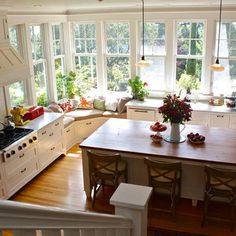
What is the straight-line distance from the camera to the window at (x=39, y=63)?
21.4 ft

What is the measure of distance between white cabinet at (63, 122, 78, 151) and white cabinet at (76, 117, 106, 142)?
0.38 ft

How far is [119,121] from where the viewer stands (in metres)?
5.42

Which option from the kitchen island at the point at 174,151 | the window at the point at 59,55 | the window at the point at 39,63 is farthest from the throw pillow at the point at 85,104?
the kitchen island at the point at 174,151

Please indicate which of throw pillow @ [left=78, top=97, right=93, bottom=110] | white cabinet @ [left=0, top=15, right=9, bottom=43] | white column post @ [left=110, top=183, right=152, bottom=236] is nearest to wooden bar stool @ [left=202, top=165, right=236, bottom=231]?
white column post @ [left=110, top=183, right=152, bottom=236]

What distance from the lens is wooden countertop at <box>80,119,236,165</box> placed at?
402 centimetres

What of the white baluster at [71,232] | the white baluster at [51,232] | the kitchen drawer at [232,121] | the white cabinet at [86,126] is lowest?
the white cabinet at [86,126]

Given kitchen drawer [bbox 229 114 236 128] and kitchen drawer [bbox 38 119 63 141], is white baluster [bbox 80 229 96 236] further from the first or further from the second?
kitchen drawer [bbox 229 114 236 128]

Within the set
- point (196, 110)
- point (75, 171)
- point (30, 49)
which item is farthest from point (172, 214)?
point (30, 49)

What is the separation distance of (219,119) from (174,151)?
2580mm

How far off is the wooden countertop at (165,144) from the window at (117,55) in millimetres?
2704

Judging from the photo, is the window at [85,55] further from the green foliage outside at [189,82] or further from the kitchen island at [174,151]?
the kitchen island at [174,151]

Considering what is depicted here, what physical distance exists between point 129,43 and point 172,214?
443 cm

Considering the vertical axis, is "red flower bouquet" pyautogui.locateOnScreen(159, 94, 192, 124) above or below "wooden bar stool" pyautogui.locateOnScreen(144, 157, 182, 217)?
above

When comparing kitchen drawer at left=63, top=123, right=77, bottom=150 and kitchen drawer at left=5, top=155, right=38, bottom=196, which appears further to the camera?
kitchen drawer at left=63, top=123, right=77, bottom=150
